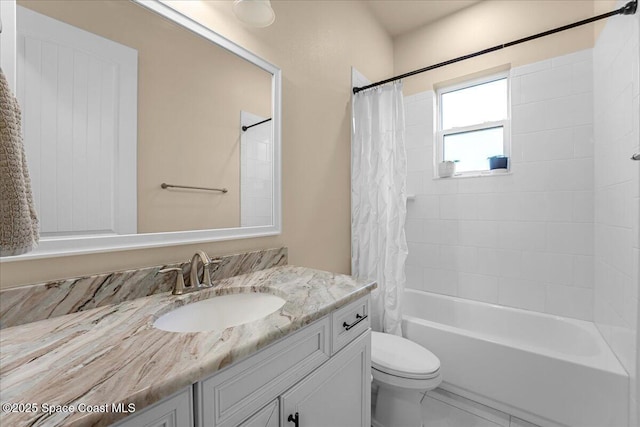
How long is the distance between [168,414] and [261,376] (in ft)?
0.73

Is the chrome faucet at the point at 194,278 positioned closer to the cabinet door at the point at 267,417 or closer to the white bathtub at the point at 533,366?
the cabinet door at the point at 267,417

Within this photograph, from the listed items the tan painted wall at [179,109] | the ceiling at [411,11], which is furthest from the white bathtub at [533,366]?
the ceiling at [411,11]

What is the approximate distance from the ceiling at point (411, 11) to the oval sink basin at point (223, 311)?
7.87 feet

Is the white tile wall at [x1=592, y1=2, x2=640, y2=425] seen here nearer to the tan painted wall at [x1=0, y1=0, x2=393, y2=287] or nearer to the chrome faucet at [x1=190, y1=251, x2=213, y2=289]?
the tan painted wall at [x1=0, y1=0, x2=393, y2=287]

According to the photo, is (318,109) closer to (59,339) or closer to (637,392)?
(59,339)

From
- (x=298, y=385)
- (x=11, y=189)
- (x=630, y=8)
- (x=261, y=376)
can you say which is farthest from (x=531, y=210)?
(x=11, y=189)

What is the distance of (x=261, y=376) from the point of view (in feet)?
2.19

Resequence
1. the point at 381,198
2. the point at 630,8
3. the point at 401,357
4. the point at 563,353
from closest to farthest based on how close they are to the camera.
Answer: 1. the point at 630,8
2. the point at 401,357
3. the point at 563,353
4. the point at 381,198

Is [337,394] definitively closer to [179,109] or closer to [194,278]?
[194,278]

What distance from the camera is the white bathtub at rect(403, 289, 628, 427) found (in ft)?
4.40

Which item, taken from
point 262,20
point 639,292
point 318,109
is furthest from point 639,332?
point 262,20

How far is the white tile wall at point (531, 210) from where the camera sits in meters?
1.84

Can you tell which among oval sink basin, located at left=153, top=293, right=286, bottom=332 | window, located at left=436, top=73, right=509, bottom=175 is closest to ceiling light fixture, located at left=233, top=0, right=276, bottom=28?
oval sink basin, located at left=153, top=293, right=286, bottom=332

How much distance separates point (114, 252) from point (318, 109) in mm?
1313
